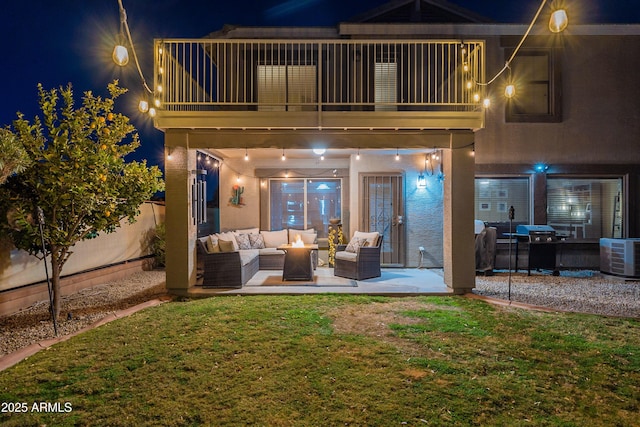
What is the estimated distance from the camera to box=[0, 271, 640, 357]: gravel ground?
4947mm

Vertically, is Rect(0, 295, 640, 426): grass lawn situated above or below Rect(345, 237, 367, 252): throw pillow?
below

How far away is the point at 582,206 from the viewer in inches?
385

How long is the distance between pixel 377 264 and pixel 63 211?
18.9ft

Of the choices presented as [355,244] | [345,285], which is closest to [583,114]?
[355,244]

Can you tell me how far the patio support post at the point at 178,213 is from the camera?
666 centimetres

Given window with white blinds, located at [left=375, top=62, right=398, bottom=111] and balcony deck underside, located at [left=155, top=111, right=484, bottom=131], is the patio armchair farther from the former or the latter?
window with white blinds, located at [left=375, top=62, right=398, bottom=111]

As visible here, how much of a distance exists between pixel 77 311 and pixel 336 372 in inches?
183

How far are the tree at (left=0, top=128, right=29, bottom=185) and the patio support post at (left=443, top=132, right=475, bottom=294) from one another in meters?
6.48

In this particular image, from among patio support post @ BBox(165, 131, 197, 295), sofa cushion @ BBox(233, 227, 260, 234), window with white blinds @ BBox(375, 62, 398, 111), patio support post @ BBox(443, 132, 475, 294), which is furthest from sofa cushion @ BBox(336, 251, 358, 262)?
window with white blinds @ BBox(375, 62, 398, 111)

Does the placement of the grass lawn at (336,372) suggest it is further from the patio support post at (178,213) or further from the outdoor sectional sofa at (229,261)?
the outdoor sectional sofa at (229,261)

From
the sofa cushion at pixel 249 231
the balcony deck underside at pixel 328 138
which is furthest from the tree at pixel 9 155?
the sofa cushion at pixel 249 231

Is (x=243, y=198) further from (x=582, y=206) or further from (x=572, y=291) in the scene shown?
(x=582, y=206)

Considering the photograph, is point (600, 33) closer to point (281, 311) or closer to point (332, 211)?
point (332, 211)

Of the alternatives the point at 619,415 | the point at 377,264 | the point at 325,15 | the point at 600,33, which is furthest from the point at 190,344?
the point at 325,15
